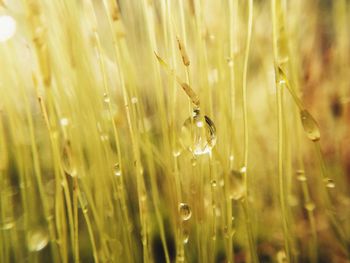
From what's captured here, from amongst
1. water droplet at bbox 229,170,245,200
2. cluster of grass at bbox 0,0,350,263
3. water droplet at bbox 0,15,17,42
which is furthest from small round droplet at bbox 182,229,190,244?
water droplet at bbox 0,15,17,42

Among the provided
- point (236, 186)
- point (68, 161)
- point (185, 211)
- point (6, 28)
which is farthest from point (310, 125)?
point (6, 28)

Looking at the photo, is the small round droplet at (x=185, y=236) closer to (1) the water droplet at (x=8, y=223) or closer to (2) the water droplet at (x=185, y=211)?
(2) the water droplet at (x=185, y=211)

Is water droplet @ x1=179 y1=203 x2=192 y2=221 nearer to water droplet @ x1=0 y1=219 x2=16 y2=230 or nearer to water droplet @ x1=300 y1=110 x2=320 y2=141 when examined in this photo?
water droplet @ x1=300 y1=110 x2=320 y2=141

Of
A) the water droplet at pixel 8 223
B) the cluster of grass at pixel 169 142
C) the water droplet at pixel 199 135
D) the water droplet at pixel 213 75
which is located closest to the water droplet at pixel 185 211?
the cluster of grass at pixel 169 142

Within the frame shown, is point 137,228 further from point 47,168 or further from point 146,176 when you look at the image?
point 47,168

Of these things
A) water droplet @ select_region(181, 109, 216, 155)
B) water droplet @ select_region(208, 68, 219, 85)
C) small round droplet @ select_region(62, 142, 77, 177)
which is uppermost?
water droplet @ select_region(208, 68, 219, 85)
